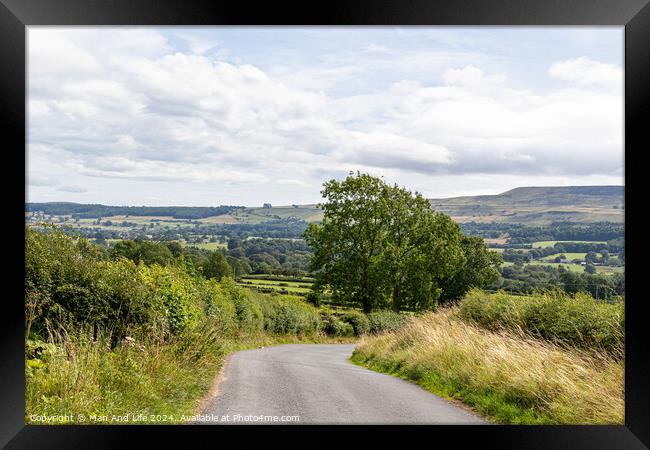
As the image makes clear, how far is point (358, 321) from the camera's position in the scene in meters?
25.0

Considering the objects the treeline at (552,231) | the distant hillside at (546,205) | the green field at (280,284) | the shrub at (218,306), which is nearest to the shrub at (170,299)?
the shrub at (218,306)

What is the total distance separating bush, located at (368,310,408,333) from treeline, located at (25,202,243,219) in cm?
1085

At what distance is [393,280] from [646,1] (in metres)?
19.2

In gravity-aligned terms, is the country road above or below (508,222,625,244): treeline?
below

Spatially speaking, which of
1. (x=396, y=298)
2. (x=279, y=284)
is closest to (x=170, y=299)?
(x=279, y=284)

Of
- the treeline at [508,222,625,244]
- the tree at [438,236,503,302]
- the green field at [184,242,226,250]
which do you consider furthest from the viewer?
the tree at [438,236,503,302]

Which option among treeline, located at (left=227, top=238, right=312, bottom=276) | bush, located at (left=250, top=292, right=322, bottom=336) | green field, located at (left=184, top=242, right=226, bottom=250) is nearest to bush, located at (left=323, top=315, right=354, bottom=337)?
bush, located at (left=250, top=292, right=322, bottom=336)

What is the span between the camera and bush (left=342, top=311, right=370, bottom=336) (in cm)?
2462

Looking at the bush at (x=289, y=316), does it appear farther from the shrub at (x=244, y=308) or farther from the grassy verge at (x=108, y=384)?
the grassy verge at (x=108, y=384)

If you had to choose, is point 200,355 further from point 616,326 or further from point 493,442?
point 616,326

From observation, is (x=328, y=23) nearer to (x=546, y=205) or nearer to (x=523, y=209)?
(x=523, y=209)

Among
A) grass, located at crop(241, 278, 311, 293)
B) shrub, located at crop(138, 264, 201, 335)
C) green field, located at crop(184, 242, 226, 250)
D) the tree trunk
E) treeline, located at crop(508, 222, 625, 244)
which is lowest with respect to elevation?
the tree trunk

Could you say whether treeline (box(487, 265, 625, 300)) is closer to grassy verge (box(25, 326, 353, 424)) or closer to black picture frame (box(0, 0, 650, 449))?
black picture frame (box(0, 0, 650, 449))

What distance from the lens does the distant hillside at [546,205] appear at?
46.9 feet
